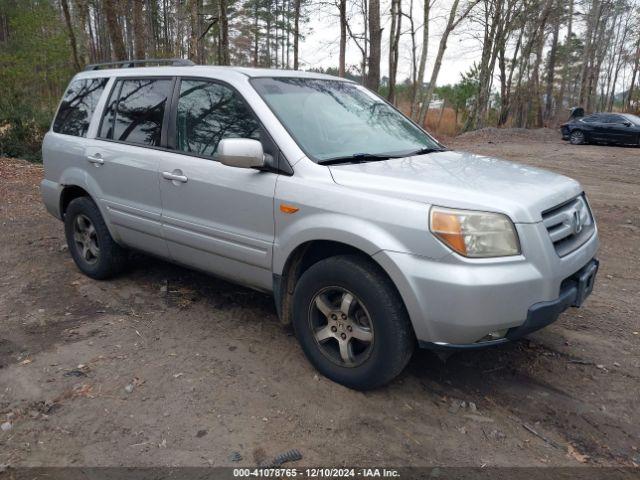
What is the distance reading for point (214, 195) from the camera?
145 inches

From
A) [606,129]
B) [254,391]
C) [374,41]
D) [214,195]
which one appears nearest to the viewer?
[254,391]

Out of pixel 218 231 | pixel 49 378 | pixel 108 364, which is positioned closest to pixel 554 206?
pixel 218 231

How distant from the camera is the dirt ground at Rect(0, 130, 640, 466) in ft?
9.05

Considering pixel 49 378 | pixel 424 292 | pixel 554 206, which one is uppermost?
pixel 554 206

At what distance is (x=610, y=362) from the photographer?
3.64m

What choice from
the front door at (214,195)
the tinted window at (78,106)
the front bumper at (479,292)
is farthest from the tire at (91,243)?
the front bumper at (479,292)

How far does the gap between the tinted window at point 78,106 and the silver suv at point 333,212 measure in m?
0.10

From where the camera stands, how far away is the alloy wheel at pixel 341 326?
3.11 m

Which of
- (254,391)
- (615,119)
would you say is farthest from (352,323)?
(615,119)

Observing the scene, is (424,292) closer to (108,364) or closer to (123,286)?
(108,364)

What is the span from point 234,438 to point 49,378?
1.37 meters

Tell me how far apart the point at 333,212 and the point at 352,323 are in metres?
0.65

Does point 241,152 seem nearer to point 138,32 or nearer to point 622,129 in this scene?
point 138,32

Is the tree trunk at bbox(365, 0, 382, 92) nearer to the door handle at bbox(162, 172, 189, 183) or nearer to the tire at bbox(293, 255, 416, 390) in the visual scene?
the door handle at bbox(162, 172, 189, 183)
